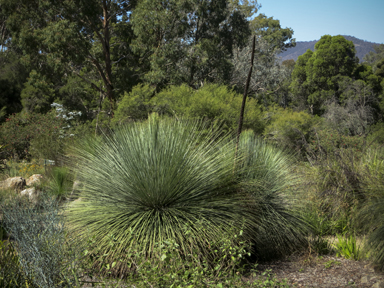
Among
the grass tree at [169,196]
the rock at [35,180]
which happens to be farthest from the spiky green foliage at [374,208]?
the rock at [35,180]

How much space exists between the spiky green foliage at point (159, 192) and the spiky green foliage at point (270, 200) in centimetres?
36

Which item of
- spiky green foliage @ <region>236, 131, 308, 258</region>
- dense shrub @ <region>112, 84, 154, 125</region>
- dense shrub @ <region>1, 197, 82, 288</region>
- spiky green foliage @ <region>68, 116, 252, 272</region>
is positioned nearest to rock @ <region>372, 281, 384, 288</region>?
spiky green foliage @ <region>236, 131, 308, 258</region>

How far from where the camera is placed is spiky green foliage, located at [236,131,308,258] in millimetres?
4840

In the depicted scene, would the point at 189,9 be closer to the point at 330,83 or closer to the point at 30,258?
the point at 330,83

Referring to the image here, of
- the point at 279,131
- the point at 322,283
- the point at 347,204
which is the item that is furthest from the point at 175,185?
the point at 279,131

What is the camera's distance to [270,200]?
5.11 metres

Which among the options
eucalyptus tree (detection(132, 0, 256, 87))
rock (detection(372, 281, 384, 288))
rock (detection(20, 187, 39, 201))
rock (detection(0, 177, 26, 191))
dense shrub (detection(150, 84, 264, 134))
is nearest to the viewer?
rock (detection(372, 281, 384, 288))

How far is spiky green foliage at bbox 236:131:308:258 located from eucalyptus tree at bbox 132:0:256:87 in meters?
10.5

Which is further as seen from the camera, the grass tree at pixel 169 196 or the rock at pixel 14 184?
the rock at pixel 14 184

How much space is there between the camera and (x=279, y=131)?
14.2 m

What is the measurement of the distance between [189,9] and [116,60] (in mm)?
5295

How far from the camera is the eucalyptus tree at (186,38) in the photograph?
607 inches

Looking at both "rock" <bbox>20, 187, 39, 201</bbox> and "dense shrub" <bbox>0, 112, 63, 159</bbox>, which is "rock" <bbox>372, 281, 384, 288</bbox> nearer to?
"rock" <bbox>20, 187, 39, 201</bbox>

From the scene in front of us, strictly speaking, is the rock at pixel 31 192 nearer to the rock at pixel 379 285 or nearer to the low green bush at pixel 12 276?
the low green bush at pixel 12 276
